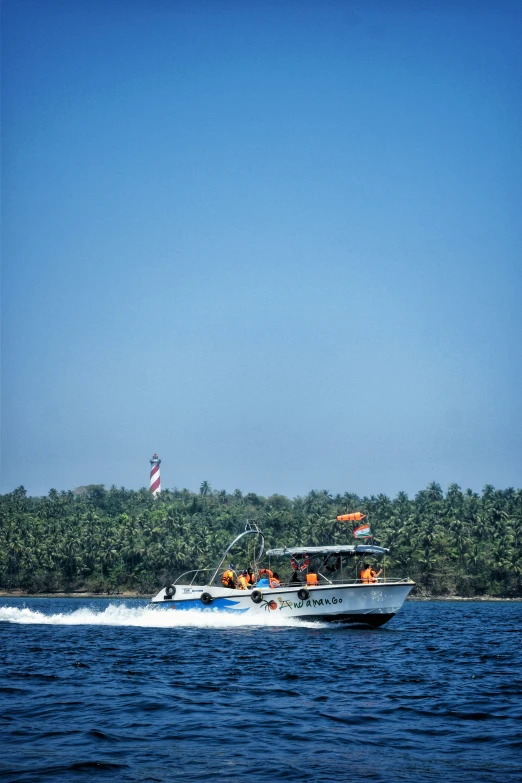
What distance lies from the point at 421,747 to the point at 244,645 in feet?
51.5

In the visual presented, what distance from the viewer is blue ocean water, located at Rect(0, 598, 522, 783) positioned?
12.0 metres

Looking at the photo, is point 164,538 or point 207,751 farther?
point 164,538

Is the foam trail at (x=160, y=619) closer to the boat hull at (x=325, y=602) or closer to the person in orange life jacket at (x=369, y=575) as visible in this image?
the boat hull at (x=325, y=602)

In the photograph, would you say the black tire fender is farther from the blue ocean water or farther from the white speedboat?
the blue ocean water

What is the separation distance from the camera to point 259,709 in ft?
54.0

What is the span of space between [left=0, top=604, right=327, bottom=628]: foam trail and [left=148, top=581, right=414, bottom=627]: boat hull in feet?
0.82

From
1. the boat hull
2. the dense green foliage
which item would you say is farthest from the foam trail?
the dense green foliage

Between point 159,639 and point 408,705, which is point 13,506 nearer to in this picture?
point 159,639

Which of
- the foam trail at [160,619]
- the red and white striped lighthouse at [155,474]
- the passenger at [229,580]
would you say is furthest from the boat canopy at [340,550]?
the red and white striped lighthouse at [155,474]

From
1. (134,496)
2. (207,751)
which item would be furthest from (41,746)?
(134,496)

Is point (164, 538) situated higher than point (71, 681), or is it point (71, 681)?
point (164, 538)

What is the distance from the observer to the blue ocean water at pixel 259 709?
1203 cm

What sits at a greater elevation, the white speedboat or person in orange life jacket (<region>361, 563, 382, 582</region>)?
person in orange life jacket (<region>361, 563, 382, 582</region>)

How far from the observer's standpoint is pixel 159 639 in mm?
30812
